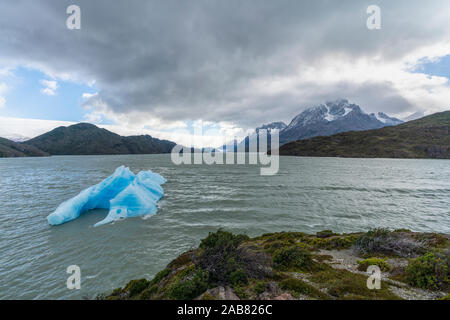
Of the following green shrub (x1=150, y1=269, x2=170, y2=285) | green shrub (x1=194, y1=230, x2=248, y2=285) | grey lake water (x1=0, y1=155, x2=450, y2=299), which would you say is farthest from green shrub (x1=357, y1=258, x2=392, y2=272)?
green shrub (x1=150, y1=269, x2=170, y2=285)

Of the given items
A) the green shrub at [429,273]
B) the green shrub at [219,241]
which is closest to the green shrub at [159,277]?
the green shrub at [219,241]

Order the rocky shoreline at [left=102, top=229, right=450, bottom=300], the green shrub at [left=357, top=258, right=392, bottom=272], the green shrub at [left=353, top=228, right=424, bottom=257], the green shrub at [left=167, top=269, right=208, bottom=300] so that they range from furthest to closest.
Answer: the green shrub at [left=353, top=228, right=424, bottom=257]
the green shrub at [left=357, top=258, right=392, bottom=272]
the rocky shoreline at [left=102, top=229, right=450, bottom=300]
the green shrub at [left=167, top=269, right=208, bottom=300]

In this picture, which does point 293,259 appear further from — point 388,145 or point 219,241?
point 388,145

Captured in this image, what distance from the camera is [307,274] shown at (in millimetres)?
6320

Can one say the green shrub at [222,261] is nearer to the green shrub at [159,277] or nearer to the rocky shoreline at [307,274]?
the rocky shoreline at [307,274]

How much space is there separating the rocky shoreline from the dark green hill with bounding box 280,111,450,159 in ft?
520

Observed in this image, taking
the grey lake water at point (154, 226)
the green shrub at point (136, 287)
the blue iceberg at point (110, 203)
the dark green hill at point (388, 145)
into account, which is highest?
the dark green hill at point (388, 145)

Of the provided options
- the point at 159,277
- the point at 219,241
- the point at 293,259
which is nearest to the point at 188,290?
the point at 219,241

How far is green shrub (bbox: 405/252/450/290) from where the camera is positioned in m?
5.25

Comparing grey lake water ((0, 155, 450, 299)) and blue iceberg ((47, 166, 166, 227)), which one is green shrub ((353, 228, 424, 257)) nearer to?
grey lake water ((0, 155, 450, 299))

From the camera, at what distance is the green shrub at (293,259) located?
6.80 m
